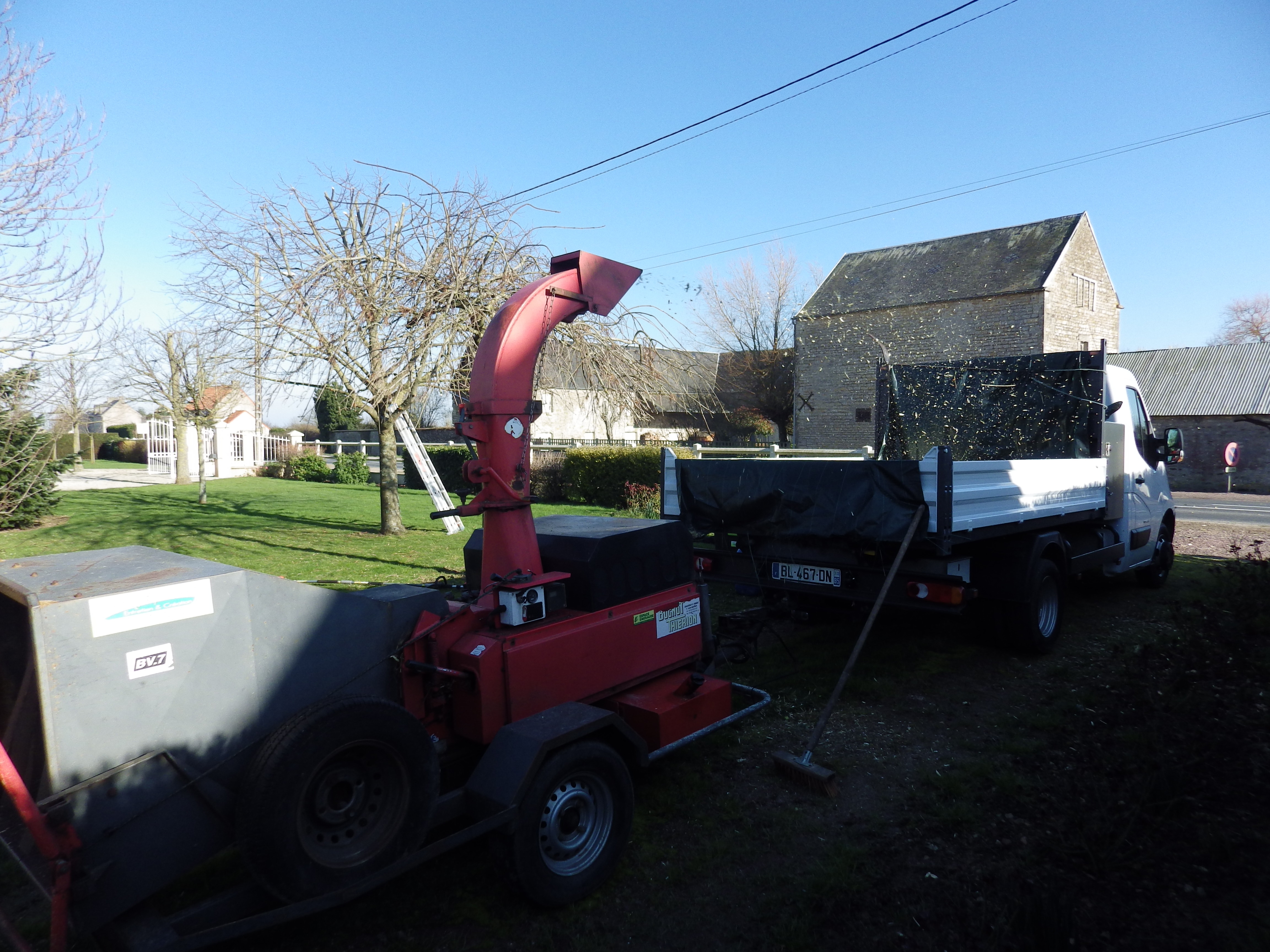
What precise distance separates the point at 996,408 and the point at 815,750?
18.4ft

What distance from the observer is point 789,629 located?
743 cm

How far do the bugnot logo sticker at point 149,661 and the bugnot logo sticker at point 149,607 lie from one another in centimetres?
8

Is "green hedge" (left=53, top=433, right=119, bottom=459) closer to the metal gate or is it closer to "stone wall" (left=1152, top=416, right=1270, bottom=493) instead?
the metal gate

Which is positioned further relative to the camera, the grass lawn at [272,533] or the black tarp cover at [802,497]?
the grass lawn at [272,533]

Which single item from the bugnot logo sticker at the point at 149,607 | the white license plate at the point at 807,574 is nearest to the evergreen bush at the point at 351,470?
the white license plate at the point at 807,574

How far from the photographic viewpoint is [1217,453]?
87.1 feet

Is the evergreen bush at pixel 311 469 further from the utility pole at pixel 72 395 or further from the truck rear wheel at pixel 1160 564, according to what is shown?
the truck rear wheel at pixel 1160 564

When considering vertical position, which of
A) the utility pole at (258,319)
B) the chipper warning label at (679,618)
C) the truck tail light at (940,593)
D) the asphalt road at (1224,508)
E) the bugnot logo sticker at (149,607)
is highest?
the utility pole at (258,319)

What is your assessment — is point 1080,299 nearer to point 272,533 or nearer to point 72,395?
point 272,533

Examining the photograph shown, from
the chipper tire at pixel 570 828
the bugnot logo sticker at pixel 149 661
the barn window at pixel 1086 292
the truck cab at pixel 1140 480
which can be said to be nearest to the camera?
the bugnot logo sticker at pixel 149 661

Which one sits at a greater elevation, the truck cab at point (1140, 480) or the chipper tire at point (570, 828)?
the truck cab at point (1140, 480)

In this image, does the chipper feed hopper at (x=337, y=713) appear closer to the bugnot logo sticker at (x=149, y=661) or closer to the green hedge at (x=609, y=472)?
the bugnot logo sticker at (x=149, y=661)

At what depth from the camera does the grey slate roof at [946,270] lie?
2652 cm

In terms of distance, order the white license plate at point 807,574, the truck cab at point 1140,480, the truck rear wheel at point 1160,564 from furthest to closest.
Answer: the truck rear wheel at point 1160,564 → the truck cab at point 1140,480 → the white license plate at point 807,574
